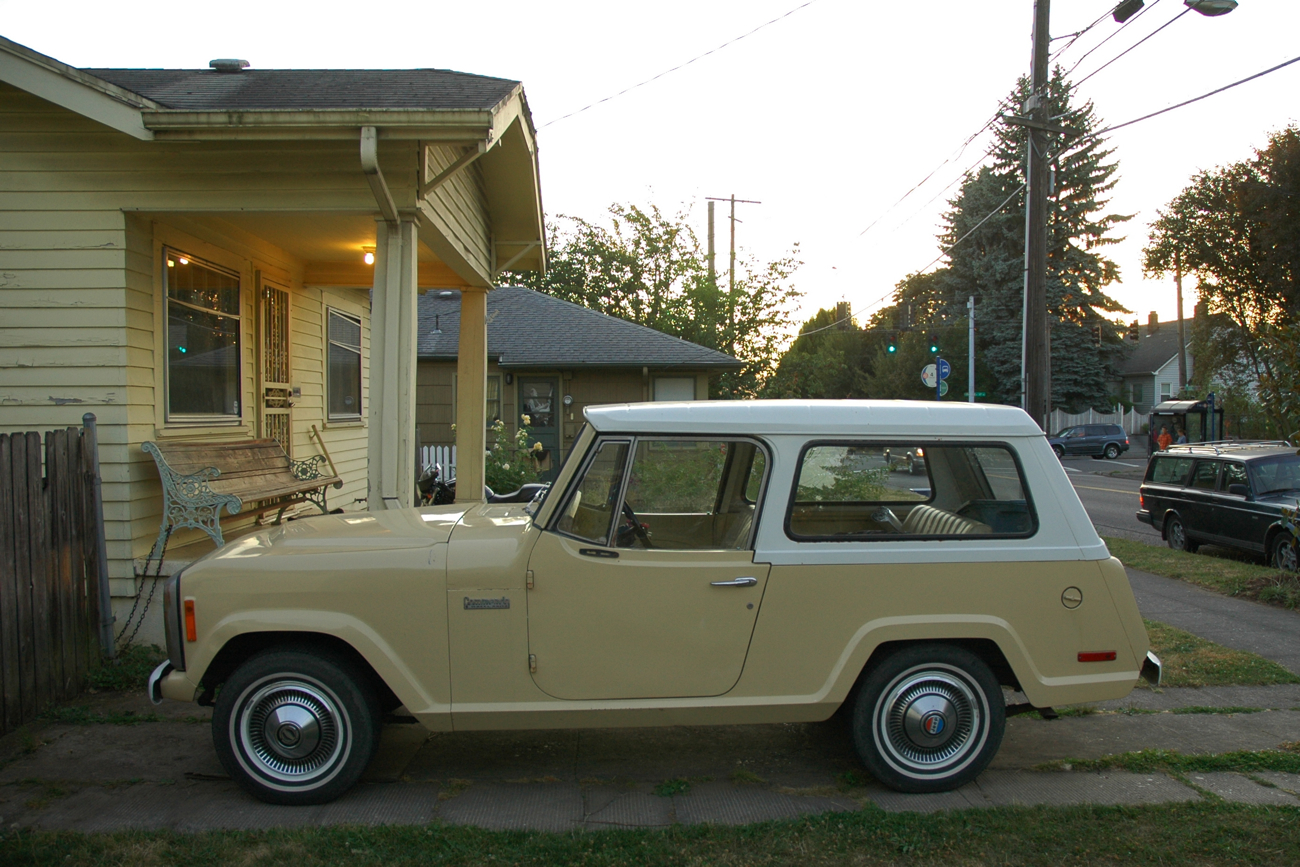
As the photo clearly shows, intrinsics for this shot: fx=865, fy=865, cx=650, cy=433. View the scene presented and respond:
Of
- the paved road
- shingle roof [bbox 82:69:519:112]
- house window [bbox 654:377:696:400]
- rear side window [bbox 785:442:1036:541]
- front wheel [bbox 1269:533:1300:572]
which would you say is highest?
shingle roof [bbox 82:69:519:112]

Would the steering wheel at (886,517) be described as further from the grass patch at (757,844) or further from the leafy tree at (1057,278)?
the leafy tree at (1057,278)

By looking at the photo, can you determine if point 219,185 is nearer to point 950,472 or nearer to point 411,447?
point 411,447

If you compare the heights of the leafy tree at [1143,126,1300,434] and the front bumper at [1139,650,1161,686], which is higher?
the leafy tree at [1143,126,1300,434]

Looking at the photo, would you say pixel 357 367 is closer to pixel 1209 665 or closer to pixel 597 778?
pixel 597 778

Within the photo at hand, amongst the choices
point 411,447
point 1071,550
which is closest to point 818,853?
point 1071,550

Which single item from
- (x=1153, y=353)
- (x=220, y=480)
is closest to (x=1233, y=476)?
(x=220, y=480)

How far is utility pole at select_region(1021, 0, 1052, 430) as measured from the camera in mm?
12617

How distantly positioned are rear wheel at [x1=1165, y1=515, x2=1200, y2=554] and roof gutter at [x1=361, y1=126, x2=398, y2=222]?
10.9 m

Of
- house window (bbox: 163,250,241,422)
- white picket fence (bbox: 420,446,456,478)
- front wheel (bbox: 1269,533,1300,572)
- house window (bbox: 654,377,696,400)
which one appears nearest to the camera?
house window (bbox: 163,250,241,422)

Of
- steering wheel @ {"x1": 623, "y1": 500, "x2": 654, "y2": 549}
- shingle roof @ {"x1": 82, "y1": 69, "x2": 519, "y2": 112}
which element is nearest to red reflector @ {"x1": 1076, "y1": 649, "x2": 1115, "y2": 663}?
steering wheel @ {"x1": 623, "y1": 500, "x2": 654, "y2": 549}

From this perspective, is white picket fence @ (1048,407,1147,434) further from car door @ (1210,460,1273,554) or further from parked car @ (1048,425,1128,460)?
car door @ (1210,460,1273,554)

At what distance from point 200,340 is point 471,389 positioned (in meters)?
3.13

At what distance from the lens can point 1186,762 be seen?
4.36m

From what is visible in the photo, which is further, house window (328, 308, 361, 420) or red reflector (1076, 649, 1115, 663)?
house window (328, 308, 361, 420)
